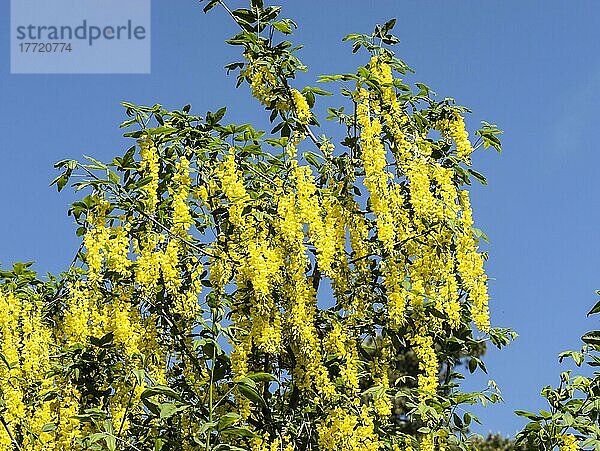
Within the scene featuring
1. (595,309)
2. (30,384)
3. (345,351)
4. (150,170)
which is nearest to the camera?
(595,309)

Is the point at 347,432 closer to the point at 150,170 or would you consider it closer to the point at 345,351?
the point at 345,351

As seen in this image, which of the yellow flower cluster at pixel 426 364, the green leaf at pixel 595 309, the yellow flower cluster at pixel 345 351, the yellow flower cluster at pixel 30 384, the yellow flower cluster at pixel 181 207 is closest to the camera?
the green leaf at pixel 595 309

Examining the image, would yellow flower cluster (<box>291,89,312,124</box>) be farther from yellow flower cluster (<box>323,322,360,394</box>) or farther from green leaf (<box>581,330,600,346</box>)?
green leaf (<box>581,330,600,346</box>)

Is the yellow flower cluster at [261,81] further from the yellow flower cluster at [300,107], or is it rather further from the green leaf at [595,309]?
the green leaf at [595,309]

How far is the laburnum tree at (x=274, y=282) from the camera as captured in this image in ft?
14.9

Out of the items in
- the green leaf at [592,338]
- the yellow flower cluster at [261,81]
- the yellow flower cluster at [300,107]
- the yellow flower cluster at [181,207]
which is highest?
the yellow flower cluster at [261,81]

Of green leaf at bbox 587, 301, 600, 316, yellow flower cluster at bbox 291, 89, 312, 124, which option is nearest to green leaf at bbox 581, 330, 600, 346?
green leaf at bbox 587, 301, 600, 316

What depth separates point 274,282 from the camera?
4.66 metres

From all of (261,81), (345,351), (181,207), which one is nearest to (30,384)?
(181,207)

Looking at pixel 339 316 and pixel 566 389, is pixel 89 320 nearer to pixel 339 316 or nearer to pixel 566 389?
pixel 339 316

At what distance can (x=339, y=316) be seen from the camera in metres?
4.77

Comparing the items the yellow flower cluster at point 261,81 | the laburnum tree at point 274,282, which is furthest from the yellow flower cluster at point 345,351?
the yellow flower cluster at point 261,81

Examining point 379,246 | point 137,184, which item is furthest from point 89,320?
point 379,246

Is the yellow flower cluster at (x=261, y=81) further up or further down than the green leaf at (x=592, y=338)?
further up
